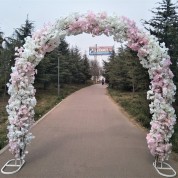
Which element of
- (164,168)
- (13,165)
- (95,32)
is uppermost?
(95,32)

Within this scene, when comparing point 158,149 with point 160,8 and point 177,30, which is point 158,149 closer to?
point 177,30

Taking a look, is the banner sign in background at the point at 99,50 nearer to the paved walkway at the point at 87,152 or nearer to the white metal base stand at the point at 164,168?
the paved walkway at the point at 87,152

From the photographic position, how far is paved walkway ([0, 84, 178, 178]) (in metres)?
7.55

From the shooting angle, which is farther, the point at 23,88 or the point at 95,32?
the point at 95,32

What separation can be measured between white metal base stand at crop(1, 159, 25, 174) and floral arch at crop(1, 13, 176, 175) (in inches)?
6.4

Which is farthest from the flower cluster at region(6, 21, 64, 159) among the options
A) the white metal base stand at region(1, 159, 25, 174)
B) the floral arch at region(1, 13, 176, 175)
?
the white metal base stand at region(1, 159, 25, 174)

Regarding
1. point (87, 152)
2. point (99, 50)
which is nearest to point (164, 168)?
point (87, 152)

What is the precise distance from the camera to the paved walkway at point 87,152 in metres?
7.55

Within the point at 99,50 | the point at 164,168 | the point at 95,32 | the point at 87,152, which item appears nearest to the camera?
the point at 164,168

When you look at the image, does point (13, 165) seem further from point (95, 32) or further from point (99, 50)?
point (99, 50)

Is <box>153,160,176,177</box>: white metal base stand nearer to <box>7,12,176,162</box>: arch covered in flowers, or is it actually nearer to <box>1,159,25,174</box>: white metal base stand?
<box>7,12,176,162</box>: arch covered in flowers

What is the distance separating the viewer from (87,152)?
9.21 meters

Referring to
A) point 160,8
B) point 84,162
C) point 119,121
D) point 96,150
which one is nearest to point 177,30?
point 160,8

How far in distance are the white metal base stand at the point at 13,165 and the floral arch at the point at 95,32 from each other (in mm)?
162
